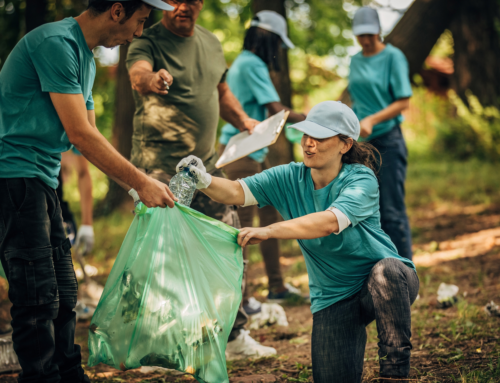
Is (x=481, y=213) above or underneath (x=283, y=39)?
underneath

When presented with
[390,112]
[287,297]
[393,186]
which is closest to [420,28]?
[390,112]

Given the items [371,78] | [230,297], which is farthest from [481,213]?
[230,297]

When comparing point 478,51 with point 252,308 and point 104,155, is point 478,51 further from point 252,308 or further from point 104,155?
point 104,155

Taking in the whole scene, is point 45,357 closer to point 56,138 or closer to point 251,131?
point 56,138

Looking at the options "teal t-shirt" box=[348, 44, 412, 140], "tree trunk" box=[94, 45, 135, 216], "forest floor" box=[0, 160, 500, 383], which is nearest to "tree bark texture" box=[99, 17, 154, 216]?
"tree trunk" box=[94, 45, 135, 216]

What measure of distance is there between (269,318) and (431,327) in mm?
1038

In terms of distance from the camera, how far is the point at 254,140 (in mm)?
2770

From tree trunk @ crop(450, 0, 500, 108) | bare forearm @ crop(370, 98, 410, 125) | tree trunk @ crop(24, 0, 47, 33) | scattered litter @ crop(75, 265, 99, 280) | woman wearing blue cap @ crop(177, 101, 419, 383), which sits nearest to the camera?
woman wearing blue cap @ crop(177, 101, 419, 383)

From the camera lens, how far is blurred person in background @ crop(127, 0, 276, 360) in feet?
8.62

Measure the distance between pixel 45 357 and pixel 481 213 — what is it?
5898 millimetres

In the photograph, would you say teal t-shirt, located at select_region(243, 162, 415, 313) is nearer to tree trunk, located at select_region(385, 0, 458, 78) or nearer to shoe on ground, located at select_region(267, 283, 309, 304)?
shoe on ground, located at select_region(267, 283, 309, 304)

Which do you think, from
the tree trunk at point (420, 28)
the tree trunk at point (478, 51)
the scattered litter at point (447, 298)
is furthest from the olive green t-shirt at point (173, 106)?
the tree trunk at point (478, 51)

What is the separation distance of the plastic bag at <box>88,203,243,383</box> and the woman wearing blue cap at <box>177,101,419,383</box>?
6.9 inches

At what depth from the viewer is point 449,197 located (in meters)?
7.68
